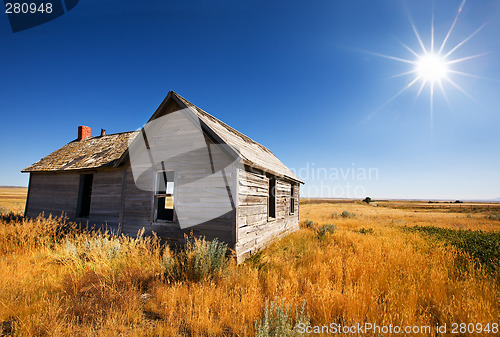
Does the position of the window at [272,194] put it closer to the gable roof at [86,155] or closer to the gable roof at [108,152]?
the gable roof at [108,152]

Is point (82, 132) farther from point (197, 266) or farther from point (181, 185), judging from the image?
point (197, 266)

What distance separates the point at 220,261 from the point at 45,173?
1190cm

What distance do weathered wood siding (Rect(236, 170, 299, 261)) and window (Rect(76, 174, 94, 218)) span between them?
831 cm

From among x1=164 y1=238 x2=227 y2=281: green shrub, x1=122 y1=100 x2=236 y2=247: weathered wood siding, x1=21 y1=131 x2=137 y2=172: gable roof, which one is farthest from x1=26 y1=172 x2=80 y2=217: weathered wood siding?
x1=164 y1=238 x2=227 y2=281: green shrub

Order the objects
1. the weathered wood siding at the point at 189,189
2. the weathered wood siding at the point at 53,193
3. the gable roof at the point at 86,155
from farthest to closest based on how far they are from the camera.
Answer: the weathered wood siding at the point at 53,193 < the gable roof at the point at 86,155 < the weathered wood siding at the point at 189,189

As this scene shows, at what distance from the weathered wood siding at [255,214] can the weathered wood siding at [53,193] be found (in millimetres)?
8713

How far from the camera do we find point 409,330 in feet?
10.5

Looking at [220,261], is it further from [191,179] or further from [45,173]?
[45,173]

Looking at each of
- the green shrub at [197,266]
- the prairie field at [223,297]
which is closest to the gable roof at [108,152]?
the green shrub at [197,266]

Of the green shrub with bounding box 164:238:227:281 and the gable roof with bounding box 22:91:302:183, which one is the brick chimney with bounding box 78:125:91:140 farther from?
the green shrub with bounding box 164:238:227:281

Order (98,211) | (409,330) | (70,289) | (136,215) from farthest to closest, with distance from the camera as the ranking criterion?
(98,211) < (136,215) < (70,289) < (409,330)

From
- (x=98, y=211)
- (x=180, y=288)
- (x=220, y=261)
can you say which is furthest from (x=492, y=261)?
(x=98, y=211)

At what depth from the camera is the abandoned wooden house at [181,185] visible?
6680 mm

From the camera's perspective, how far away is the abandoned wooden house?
6.68m
